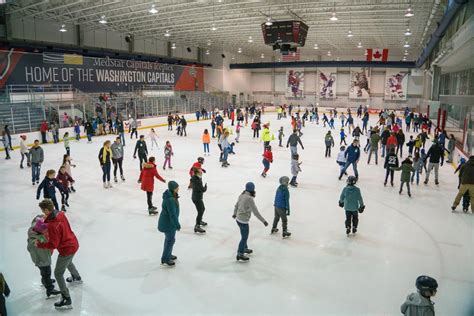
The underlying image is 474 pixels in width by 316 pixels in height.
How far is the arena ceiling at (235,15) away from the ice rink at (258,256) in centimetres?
1376

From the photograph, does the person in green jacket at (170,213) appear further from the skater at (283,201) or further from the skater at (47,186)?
the skater at (47,186)

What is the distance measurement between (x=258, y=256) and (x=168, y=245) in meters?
1.62

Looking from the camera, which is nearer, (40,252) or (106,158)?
(40,252)

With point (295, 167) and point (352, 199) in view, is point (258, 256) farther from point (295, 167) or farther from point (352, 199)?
point (295, 167)

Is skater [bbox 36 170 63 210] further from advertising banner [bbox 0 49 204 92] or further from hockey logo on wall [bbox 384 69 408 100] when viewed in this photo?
hockey logo on wall [bbox 384 69 408 100]

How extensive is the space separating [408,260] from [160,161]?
10.8 metres

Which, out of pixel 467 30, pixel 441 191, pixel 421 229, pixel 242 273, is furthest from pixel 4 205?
pixel 467 30

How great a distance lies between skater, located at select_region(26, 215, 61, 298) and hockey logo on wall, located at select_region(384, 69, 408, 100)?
51.4m

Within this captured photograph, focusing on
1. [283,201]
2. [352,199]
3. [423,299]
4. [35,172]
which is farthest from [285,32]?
[423,299]

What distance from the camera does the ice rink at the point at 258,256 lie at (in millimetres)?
4980

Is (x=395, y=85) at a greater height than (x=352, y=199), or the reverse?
(x=395, y=85)

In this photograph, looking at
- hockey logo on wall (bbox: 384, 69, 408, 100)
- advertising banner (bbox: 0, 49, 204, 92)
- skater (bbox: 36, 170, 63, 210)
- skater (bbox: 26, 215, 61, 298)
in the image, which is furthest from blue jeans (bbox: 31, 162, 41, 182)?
hockey logo on wall (bbox: 384, 69, 408, 100)

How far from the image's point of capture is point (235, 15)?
83.3 ft

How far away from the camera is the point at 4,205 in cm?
934
